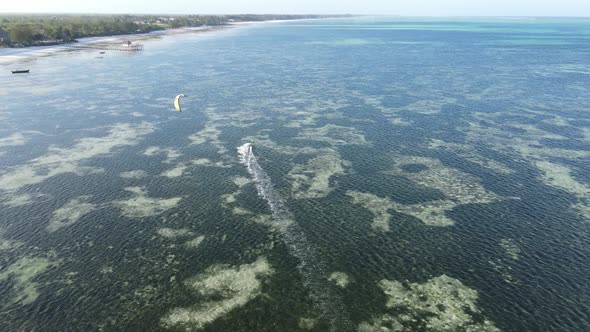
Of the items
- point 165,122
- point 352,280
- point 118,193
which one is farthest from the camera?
point 165,122

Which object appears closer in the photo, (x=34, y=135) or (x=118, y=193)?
(x=118, y=193)

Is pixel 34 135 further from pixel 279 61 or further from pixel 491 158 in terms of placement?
pixel 279 61

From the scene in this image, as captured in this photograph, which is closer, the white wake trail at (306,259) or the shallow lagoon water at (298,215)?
the white wake trail at (306,259)

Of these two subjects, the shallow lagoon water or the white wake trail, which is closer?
the white wake trail

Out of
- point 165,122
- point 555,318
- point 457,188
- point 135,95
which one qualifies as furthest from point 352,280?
point 135,95
